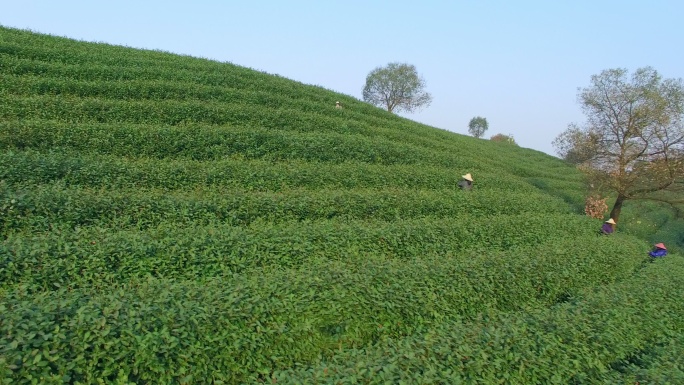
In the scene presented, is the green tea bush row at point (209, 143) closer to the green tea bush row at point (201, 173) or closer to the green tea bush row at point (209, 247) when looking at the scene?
the green tea bush row at point (201, 173)

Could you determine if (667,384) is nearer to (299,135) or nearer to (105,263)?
(105,263)

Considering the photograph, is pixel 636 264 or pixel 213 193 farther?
pixel 636 264

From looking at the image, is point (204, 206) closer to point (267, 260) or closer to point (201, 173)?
point (201, 173)

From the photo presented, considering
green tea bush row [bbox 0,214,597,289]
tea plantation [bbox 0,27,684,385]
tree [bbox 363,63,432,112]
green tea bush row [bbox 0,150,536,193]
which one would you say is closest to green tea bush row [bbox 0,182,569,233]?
tea plantation [bbox 0,27,684,385]

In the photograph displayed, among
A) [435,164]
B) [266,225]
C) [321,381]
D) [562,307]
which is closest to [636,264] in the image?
[562,307]

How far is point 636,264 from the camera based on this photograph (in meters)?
15.0

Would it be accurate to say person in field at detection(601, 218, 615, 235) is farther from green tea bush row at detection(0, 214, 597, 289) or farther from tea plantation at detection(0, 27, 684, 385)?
green tea bush row at detection(0, 214, 597, 289)

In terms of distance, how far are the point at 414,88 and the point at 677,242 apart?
129 feet

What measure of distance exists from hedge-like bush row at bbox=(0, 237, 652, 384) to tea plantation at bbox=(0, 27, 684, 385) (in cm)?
4

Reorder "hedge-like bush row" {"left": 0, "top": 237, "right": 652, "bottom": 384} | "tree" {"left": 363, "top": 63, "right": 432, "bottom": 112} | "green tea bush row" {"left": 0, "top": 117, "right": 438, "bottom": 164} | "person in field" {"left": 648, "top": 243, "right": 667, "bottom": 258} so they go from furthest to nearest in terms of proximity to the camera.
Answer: "tree" {"left": 363, "top": 63, "right": 432, "bottom": 112}
"person in field" {"left": 648, "top": 243, "right": 667, "bottom": 258}
"green tea bush row" {"left": 0, "top": 117, "right": 438, "bottom": 164}
"hedge-like bush row" {"left": 0, "top": 237, "right": 652, "bottom": 384}

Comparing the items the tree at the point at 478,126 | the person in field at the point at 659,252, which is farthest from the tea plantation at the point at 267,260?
the tree at the point at 478,126

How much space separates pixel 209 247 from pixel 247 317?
3108mm

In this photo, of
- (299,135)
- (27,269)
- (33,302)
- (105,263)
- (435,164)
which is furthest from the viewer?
(435,164)

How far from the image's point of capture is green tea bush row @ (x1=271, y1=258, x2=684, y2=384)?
605 centimetres
